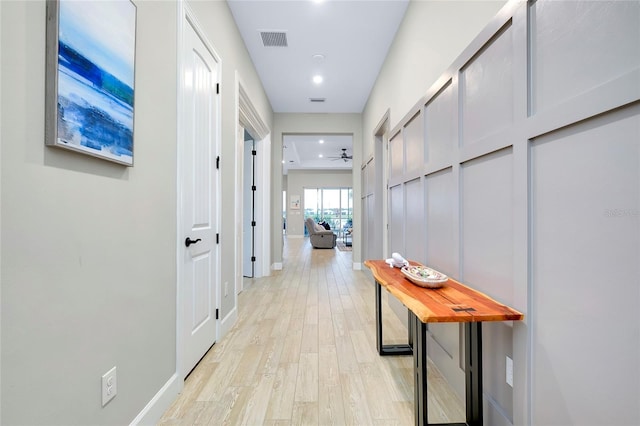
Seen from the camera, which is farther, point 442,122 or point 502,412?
point 442,122

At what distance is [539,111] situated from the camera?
1046mm

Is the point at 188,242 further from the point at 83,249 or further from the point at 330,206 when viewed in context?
the point at 330,206

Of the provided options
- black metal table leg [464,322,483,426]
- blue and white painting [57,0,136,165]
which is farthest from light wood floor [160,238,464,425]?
blue and white painting [57,0,136,165]

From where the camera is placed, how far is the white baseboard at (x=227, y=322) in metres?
→ 2.50

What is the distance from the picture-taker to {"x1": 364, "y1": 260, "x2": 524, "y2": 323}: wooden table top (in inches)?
44.6

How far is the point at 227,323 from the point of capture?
2.64 meters

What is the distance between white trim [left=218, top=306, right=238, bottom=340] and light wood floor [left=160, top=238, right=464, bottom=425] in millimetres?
56

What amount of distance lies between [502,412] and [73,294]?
182 centimetres

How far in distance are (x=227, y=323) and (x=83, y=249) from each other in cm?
182

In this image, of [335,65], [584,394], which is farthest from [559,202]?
[335,65]

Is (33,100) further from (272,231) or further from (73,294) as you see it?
(272,231)

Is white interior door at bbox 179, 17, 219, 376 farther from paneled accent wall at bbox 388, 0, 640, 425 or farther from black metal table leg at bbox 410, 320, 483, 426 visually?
paneled accent wall at bbox 388, 0, 640, 425

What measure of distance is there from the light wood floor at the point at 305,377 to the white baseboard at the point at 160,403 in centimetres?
4

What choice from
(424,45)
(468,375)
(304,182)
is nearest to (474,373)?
(468,375)
